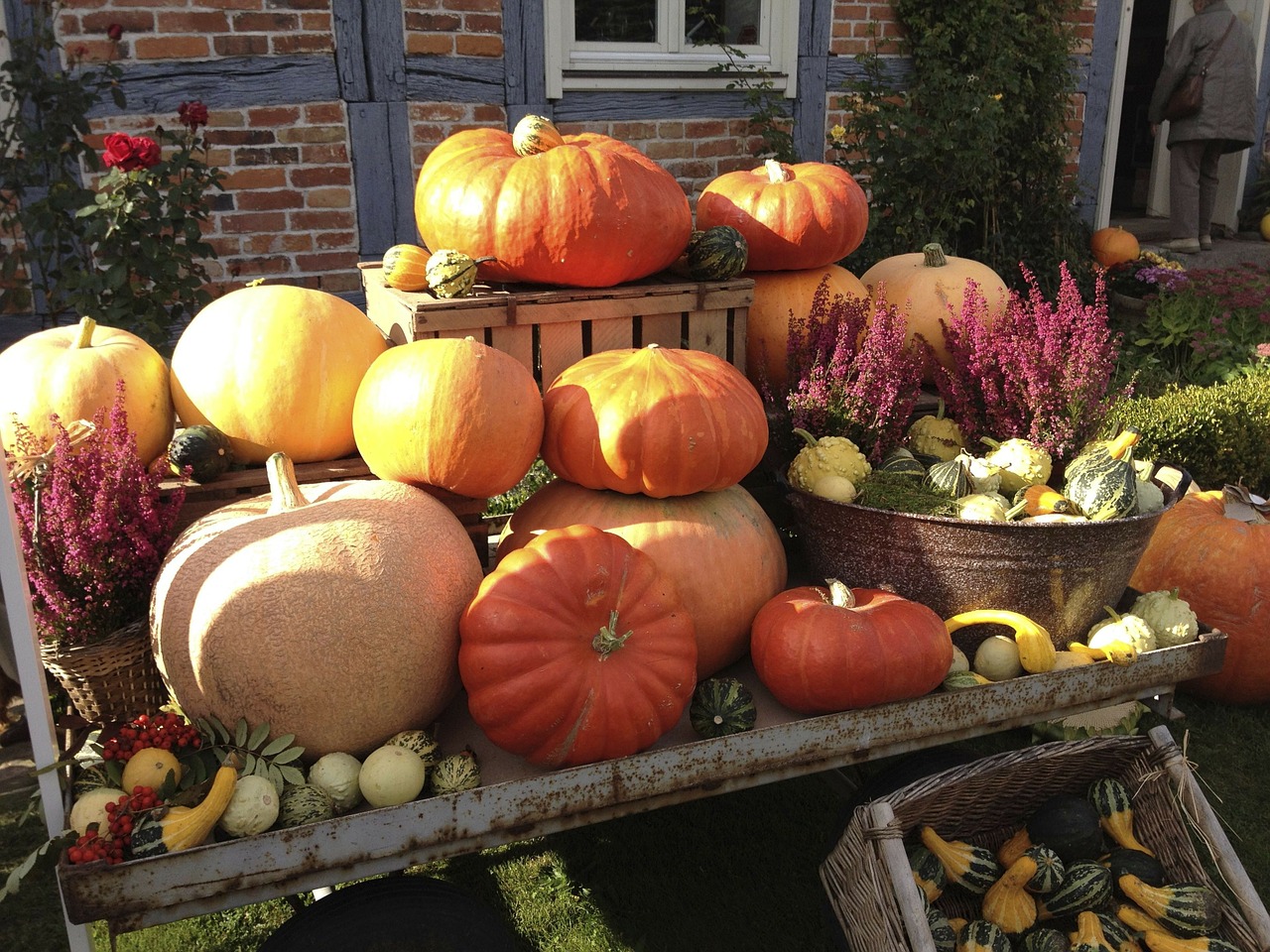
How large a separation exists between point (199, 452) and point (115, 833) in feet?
2.65

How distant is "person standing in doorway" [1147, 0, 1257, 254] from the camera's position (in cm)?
754

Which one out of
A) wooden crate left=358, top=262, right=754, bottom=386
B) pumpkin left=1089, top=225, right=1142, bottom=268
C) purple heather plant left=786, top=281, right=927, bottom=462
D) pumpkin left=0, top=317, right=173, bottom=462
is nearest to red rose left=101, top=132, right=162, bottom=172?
wooden crate left=358, top=262, right=754, bottom=386

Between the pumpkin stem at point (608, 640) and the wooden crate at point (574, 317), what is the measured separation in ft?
2.68

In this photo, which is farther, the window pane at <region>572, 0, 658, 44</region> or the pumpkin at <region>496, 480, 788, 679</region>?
the window pane at <region>572, 0, 658, 44</region>

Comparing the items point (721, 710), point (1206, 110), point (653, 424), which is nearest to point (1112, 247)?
point (1206, 110)

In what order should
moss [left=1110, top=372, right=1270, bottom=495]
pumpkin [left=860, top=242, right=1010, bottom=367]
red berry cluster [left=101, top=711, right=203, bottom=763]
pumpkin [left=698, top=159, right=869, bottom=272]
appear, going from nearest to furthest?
red berry cluster [left=101, top=711, right=203, bottom=763], pumpkin [left=698, top=159, right=869, bottom=272], pumpkin [left=860, top=242, right=1010, bottom=367], moss [left=1110, top=372, right=1270, bottom=495]

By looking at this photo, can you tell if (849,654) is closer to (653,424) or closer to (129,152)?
(653,424)

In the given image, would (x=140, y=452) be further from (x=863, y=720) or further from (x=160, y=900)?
(x=863, y=720)

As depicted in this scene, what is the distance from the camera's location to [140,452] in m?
2.21

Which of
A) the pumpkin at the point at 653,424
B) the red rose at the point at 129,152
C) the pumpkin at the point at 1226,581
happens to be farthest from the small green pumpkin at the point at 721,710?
the red rose at the point at 129,152

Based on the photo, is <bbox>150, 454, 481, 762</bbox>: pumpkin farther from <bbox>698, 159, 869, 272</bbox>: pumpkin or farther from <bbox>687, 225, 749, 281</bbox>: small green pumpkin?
<bbox>698, 159, 869, 272</bbox>: pumpkin

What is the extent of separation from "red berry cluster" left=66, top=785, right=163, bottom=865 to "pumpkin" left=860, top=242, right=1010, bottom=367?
7.69 ft

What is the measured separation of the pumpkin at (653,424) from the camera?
84.3 inches

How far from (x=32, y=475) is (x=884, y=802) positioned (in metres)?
1.71
